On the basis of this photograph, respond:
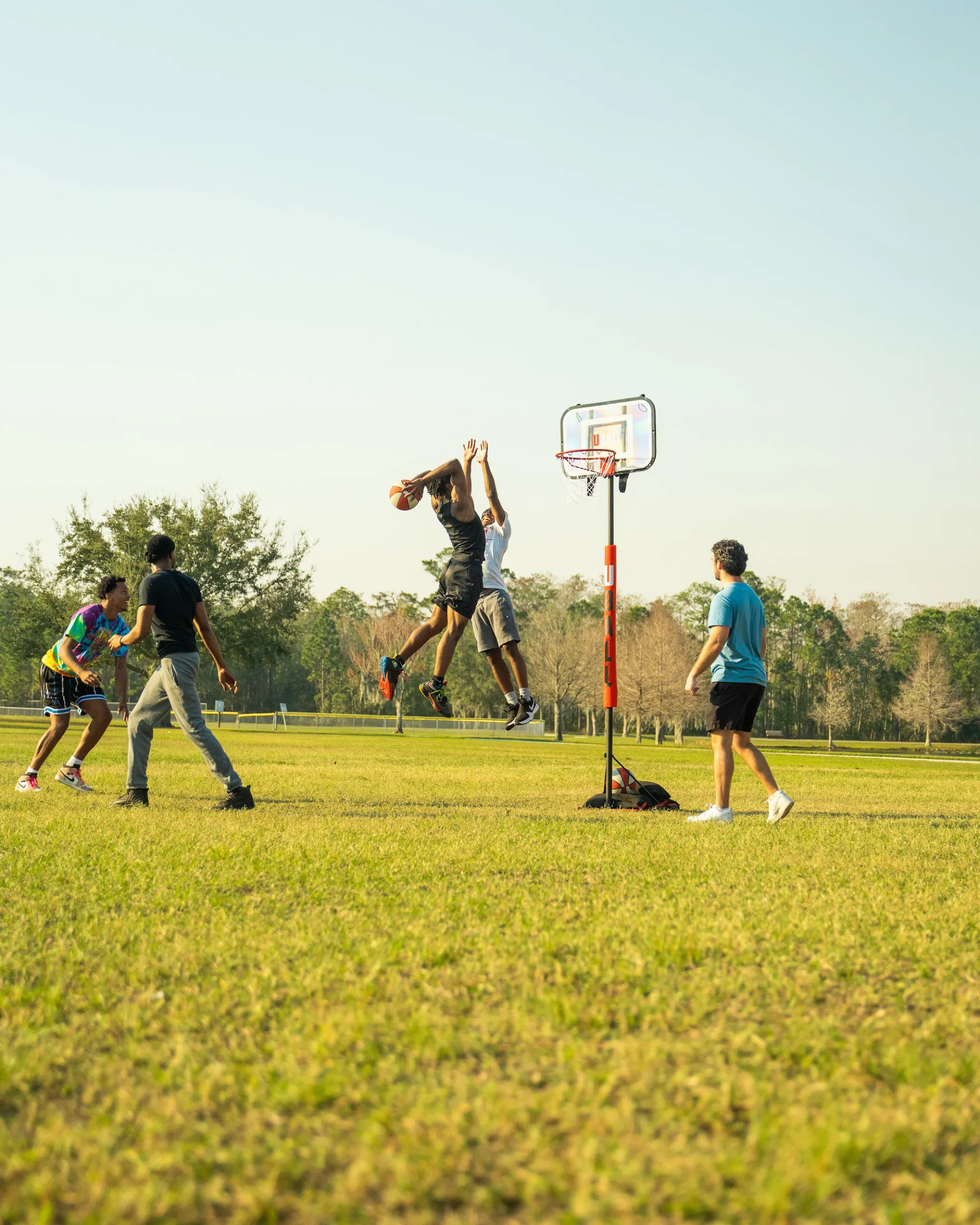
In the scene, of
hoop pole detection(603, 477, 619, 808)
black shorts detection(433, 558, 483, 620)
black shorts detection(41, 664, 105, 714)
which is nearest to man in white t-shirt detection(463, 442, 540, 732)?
black shorts detection(433, 558, 483, 620)

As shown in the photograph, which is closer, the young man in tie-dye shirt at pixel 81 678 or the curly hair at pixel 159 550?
the curly hair at pixel 159 550

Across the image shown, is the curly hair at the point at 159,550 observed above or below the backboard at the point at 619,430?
below

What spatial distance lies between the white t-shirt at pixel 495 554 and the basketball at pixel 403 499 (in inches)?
49.9

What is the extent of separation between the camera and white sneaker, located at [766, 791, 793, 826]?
9031mm

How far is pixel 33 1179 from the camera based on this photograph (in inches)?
87.0

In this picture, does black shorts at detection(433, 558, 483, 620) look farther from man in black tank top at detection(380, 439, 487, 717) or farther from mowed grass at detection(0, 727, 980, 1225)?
mowed grass at detection(0, 727, 980, 1225)

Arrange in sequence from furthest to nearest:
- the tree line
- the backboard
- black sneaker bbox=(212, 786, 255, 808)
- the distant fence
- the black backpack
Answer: the distant fence, the tree line, the backboard, the black backpack, black sneaker bbox=(212, 786, 255, 808)

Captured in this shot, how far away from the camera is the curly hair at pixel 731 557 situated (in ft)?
30.7

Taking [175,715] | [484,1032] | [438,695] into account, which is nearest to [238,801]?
[175,715]

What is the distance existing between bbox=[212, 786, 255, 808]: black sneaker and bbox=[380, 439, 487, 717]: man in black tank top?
1.64 m

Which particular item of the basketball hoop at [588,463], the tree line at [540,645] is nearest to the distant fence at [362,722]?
the tree line at [540,645]

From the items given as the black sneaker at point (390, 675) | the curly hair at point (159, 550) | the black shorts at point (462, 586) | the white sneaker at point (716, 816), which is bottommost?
the white sneaker at point (716, 816)

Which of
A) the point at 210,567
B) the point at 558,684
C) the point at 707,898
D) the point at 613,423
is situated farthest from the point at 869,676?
the point at 707,898

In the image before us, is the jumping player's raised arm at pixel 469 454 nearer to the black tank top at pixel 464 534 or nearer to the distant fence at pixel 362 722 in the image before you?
the black tank top at pixel 464 534
